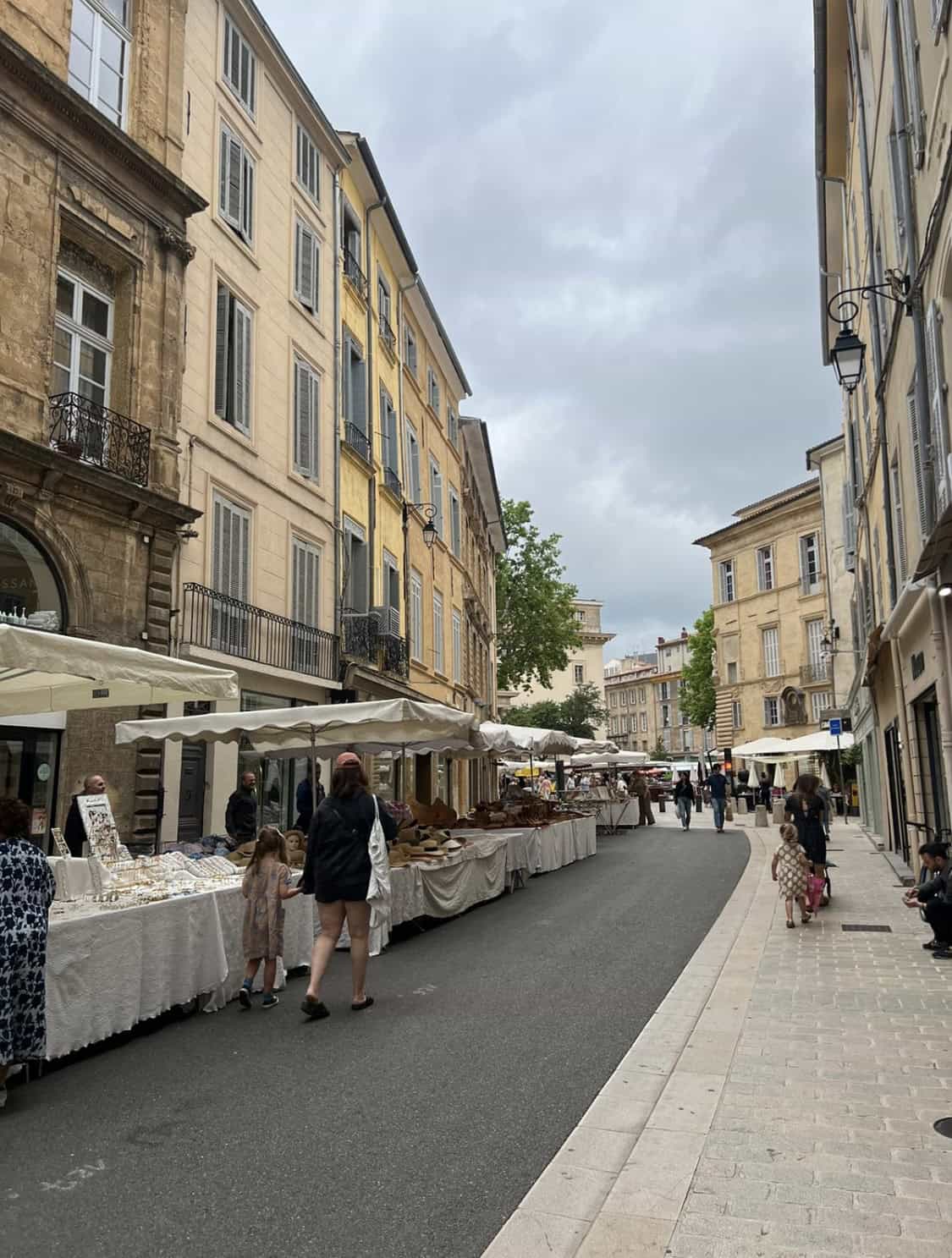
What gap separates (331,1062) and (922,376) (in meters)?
8.30

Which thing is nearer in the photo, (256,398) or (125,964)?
(125,964)

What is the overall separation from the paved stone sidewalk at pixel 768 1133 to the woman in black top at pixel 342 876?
82.3 inches

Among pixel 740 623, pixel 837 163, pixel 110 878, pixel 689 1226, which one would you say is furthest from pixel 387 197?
pixel 740 623

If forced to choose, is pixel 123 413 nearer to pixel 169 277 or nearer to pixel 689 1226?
pixel 169 277

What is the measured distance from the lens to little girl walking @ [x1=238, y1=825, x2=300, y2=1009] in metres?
7.12

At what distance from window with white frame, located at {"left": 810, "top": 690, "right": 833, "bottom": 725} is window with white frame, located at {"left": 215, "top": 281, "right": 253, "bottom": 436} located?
3589cm

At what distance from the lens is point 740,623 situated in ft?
169

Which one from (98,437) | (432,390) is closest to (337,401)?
(98,437)

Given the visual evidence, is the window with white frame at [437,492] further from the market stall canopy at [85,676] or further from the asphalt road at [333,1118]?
the asphalt road at [333,1118]

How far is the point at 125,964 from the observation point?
6.16 m

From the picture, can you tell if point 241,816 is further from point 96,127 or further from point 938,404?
point 938,404

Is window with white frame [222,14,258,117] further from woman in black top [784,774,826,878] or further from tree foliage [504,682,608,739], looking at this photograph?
tree foliage [504,682,608,739]

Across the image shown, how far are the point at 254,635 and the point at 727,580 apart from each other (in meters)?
41.0

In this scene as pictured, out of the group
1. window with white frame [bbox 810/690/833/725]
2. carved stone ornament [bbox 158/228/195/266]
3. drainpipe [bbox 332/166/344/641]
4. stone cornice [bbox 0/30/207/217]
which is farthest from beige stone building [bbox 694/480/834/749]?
stone cornice [bbox 0/30/207/217]
